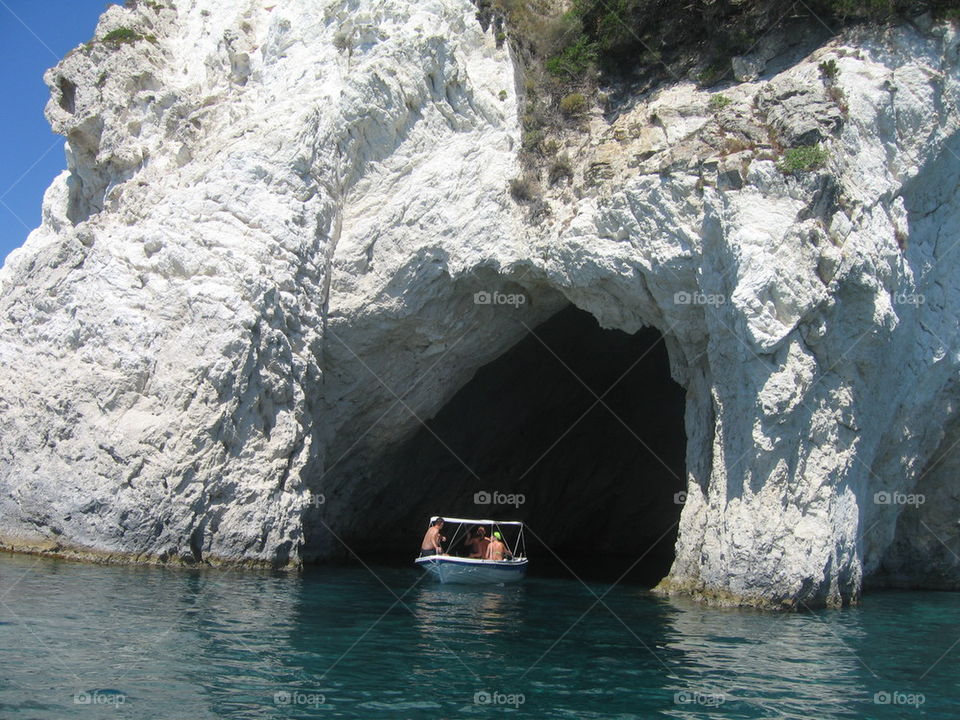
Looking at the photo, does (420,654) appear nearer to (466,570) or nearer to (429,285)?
(466,570)

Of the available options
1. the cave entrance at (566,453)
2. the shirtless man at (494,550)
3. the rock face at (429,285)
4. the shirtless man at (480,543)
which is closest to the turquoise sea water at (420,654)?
the rock face at (429,285)

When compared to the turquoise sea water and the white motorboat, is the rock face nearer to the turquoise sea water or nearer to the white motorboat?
the turquoise sea water

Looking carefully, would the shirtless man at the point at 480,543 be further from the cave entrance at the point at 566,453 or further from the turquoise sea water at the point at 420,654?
the turquoise sea water at the point at 420,654

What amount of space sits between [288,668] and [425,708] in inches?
78.1

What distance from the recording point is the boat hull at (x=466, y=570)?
18.5 meters

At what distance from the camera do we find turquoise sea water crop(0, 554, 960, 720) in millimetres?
8727

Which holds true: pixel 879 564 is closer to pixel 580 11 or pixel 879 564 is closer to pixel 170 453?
pixel 580 11

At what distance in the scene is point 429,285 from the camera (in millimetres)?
20219

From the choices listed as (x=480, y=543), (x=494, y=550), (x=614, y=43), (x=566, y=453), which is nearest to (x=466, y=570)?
(x=494, y=550)

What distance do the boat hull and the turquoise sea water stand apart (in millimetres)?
2027

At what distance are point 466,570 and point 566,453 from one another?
10.8 metres

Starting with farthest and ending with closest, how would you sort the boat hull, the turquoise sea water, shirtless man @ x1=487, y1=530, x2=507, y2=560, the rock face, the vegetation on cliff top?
shirtless man @ x1=487, y1=530, x2=507, y2=560, the boat hull, the vegetation on cliff top, the rock face, the turquoise sea water

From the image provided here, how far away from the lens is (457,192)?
2014 cm

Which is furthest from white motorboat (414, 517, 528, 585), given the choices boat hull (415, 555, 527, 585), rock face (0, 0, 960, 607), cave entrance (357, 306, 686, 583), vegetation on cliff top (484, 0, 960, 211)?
vegetation on cliff top (484, 0, 960, 211)
